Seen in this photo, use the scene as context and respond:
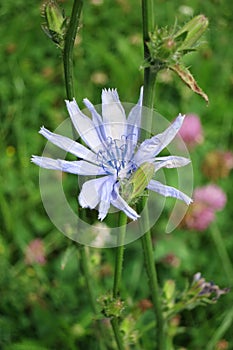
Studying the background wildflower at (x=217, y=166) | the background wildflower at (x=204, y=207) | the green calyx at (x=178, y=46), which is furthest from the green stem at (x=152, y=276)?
the background wildflower at (x=217, y=166)

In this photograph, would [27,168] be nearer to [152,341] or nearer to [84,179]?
[152,341]

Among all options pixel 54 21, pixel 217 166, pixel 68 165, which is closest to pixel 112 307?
pixel 68 165

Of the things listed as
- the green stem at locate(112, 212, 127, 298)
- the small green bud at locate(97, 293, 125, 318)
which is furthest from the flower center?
the small green bud at locate(97, 293, 125, 318)

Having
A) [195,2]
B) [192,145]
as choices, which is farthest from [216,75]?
[192,145]

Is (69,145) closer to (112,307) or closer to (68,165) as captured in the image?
(68,165)

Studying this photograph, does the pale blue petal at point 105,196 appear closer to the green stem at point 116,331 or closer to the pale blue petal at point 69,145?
the pale blue petal at point 69,145

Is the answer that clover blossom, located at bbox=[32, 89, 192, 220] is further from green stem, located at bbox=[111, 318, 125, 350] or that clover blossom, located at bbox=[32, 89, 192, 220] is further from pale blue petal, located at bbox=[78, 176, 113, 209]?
green stem, located at bbox=[111, 318, 125, 350]
